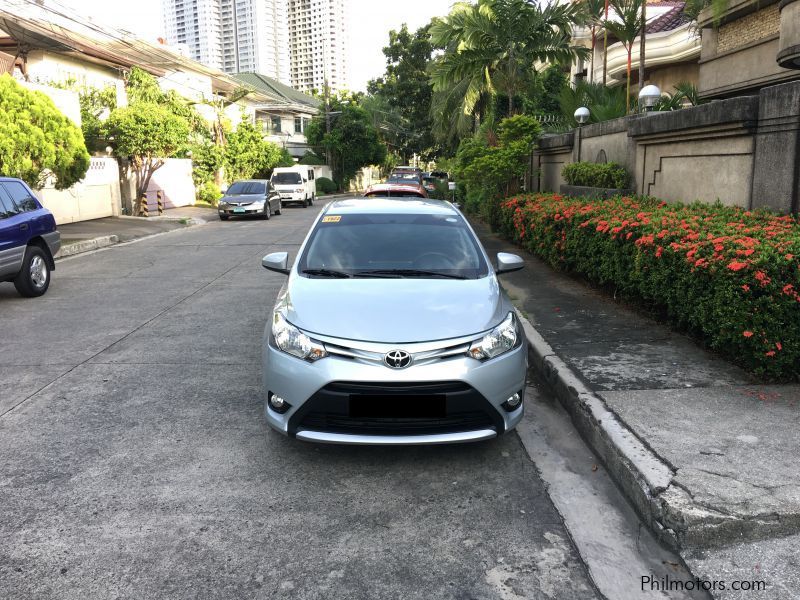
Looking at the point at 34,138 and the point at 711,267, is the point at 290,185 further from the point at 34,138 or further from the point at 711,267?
the point at 711,267

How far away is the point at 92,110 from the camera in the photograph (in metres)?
24.9

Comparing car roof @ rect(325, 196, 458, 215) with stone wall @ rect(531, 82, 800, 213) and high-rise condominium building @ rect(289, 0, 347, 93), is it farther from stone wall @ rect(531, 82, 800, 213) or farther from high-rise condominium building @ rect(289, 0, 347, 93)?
high-rise condominium building @ rect(289, 0, 347, 93)

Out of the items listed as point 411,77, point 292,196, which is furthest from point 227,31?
point 292,196

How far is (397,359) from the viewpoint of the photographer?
12.6ft

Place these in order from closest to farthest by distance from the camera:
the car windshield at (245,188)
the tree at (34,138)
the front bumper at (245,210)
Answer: the tree at (34,138)
the front bumper at (245,210)
the car windshield at (245,188)

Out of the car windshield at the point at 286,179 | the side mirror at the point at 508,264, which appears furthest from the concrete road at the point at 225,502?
the car windshield at the point at 286,179

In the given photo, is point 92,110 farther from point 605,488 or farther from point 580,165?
point 605,488

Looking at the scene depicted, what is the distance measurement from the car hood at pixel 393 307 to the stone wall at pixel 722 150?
4006 mm

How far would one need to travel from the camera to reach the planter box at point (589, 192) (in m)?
11.0

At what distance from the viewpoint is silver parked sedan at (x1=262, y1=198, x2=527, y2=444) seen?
12.6ft

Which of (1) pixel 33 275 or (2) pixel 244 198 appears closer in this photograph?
(1) pixel 33 275

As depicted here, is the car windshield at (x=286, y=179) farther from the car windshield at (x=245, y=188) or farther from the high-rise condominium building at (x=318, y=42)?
the high-rise condominium building at (x=318, y=42)

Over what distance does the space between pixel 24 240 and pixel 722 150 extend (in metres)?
9.36

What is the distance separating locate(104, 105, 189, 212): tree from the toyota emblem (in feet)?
71.0
